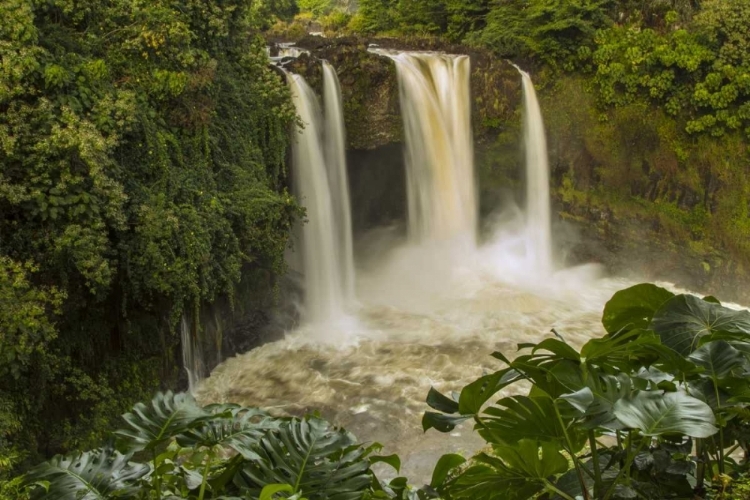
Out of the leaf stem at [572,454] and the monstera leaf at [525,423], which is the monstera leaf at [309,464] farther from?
the leaf stem at [572,454]

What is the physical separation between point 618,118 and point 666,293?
535 inches

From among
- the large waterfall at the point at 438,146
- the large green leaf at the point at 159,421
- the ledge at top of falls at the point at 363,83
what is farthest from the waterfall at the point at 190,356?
the large green leaf at the point at 159,421

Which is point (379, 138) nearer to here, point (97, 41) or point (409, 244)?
point (409, 244)

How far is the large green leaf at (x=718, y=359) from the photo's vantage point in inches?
73.6

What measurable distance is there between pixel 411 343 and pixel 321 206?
2.88m

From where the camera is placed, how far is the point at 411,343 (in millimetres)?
10945

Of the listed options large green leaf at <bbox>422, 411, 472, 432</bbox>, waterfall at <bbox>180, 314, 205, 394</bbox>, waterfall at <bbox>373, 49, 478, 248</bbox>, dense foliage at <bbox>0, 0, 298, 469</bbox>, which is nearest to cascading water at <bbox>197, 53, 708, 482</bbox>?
waterfall at <bbox>373, 49, 478, 248</bbox>

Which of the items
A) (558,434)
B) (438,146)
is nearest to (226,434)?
(558,434)

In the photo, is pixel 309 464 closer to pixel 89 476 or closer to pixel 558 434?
pixel 89 476

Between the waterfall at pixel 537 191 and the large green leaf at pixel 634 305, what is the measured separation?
512 inches

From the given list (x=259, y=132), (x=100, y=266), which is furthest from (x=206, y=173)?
(x=100, y=266)

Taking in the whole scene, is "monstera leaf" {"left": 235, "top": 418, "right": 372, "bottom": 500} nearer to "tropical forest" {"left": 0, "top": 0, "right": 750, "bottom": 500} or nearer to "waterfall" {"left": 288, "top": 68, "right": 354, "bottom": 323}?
"tropical forest" {"left": 0, "top": 0, "right": 750, "bottom": 500}

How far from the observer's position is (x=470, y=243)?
14.8 m

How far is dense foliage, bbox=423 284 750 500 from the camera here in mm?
1754
